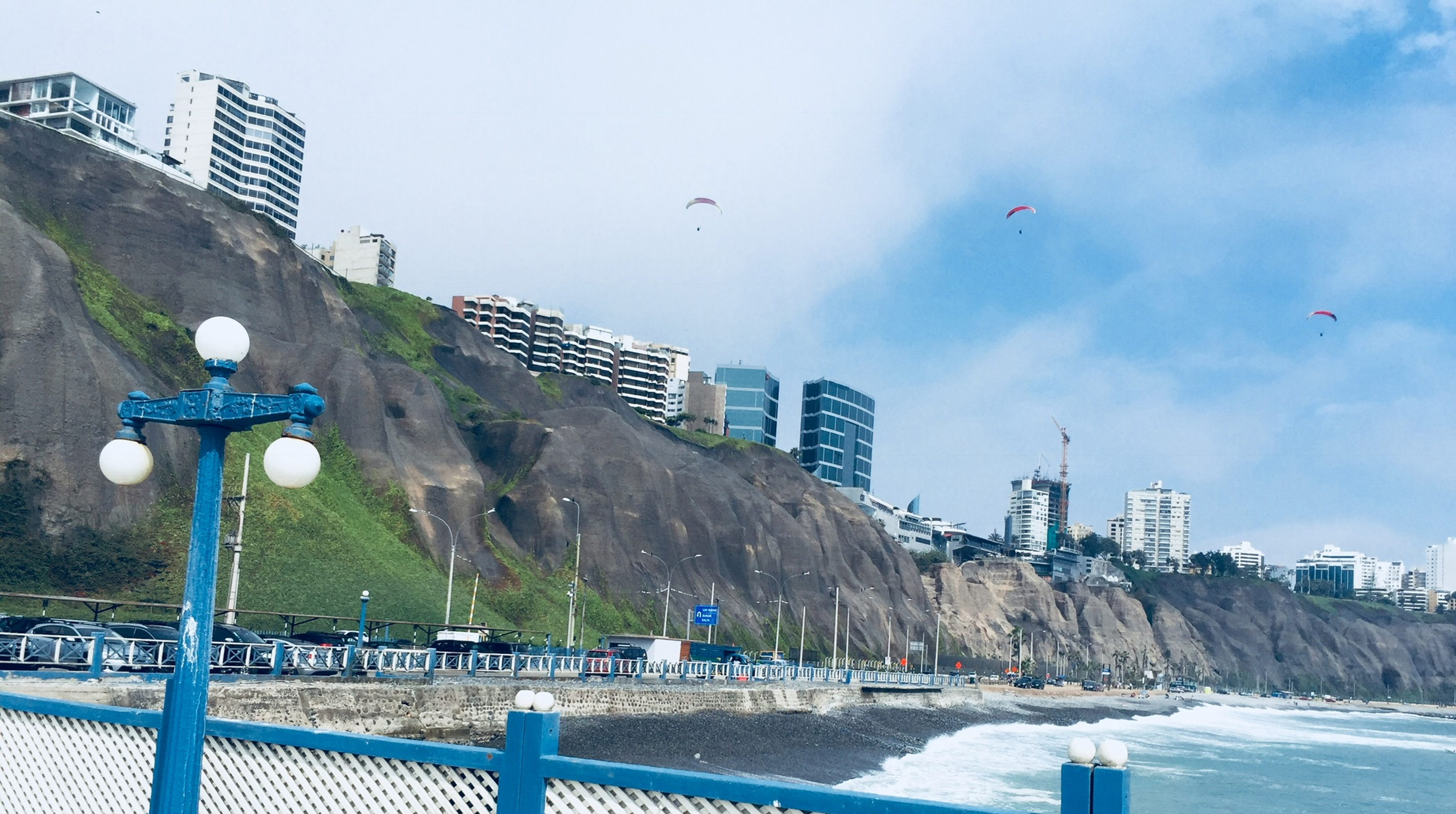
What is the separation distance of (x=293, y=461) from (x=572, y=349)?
156 m

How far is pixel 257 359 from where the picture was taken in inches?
3223

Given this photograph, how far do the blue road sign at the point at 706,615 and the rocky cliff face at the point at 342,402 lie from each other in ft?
43.5

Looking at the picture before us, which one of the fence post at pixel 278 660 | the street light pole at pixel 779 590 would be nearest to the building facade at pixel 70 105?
the street light pole at pixel 779 590

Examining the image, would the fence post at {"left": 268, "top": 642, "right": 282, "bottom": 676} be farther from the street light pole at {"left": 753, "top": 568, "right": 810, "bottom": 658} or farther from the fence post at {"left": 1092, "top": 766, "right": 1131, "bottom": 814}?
the street light pole at {"left": 753, "top": 568, "right": 810, "bottom": 658}

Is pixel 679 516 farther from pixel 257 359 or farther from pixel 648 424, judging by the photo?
pixel 257 359

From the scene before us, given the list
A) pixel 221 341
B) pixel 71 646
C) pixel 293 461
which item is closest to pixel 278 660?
pixel 71 646

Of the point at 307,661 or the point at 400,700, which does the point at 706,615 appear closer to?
the point at 400,700

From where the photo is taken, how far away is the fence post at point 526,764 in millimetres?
6594

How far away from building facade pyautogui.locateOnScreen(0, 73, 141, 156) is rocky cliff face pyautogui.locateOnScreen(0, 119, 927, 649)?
33.8m

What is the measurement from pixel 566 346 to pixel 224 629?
411ft

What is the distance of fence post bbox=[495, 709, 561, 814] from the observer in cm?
659

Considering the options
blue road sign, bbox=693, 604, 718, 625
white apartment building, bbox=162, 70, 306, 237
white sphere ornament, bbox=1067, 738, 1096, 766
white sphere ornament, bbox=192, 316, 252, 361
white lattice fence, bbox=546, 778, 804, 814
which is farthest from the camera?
white apartment building, bbox=162, 70, 306, 237

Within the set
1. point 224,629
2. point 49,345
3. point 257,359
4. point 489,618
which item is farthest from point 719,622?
point 224,629

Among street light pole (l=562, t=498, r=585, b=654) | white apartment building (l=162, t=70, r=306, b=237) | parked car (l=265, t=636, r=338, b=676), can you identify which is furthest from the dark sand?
white apartment building (l=162, t=70, r=306, b=237)
